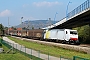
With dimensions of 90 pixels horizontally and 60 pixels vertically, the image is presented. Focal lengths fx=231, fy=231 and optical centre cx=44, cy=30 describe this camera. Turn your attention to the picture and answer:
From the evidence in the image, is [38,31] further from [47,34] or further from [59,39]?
[59,39]

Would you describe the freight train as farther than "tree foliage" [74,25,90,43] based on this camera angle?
No

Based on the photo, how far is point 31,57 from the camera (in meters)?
27.3

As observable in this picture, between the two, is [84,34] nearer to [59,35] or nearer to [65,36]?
[59,35]

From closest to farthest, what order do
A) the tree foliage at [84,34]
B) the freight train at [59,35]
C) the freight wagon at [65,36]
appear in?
1. the freight wagon at [65,36]
2. the freight train at [59,35]
3. the tree foliage at [84,34]

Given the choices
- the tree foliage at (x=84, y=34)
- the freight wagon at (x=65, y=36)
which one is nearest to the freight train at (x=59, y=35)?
the freight wagon at (x=65, y=36)

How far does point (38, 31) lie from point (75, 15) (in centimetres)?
3367

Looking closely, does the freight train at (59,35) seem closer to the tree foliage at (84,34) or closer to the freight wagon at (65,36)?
the freight wagon at (65,36)

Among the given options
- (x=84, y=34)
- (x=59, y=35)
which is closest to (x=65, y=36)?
(x=59, y=35)

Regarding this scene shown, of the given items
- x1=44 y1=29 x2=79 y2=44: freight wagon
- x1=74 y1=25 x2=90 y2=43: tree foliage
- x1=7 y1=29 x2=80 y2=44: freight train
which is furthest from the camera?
x1=74 y1=25 x2=90 y2=43: tree foliage

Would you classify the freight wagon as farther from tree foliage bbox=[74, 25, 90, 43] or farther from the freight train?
tree foliage bbox=[74, 25, 90, 43]

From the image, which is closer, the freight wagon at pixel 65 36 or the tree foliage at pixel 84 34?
the freight wagon at pixel 65 36

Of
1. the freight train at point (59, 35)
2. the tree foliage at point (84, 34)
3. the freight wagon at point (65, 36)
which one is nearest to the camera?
the freight wagon at point (65, 36)

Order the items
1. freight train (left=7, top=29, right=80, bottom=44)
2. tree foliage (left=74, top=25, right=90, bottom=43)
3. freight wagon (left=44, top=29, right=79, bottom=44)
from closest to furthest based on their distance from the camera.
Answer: freight wagon (left=44, top=29, right=79, bottom=44) < freight train (left=7, top=29, right=80, bottom=44) < tree foliage (left=74, top=25, right=90, bottom=43)

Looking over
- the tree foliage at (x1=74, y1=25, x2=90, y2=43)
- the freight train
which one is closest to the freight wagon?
the freight train
